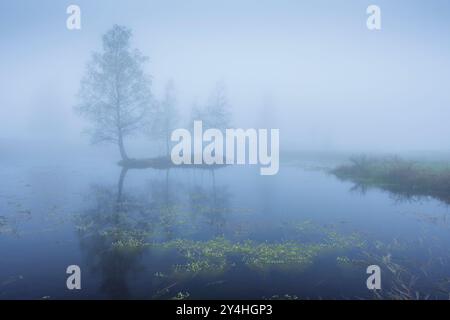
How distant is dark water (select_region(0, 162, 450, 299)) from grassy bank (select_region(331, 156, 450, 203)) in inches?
105

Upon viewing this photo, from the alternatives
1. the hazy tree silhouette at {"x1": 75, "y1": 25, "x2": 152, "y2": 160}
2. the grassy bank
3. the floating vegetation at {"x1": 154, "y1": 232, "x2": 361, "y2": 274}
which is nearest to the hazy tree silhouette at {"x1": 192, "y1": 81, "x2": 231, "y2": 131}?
the hazy tree silhouette at {"x1": 75, "y1": 25, "x2": 152, "y2": 160}

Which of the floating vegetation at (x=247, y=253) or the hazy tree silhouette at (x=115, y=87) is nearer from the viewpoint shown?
the floating vegetation at (x=247, y=253)

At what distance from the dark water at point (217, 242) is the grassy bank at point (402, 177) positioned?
8.71 ft

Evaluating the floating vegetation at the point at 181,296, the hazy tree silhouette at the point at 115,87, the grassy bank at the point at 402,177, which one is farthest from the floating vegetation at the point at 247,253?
the hazy tree silhouette at the point at 115,87

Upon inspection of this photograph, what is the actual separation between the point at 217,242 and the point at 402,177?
2020cm

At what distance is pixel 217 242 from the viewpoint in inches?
460

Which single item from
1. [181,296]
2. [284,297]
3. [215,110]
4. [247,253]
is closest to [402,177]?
[247,253]

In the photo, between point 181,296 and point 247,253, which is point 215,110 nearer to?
point 247,253

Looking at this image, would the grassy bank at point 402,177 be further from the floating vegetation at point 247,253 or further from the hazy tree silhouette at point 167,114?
the hazy tree silhouette at point 167,114

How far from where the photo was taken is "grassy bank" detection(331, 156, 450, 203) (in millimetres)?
22125

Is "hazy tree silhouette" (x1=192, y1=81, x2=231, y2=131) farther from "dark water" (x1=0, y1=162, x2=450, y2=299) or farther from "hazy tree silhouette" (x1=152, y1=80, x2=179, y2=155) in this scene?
"dark water" (x1=0, y1=162, x2=450, y2=299)

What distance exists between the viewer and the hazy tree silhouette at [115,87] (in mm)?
31219

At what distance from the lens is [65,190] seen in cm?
2058

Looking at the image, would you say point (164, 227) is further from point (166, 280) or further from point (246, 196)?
point (246, 196)
